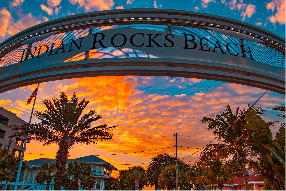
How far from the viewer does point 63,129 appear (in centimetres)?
2006

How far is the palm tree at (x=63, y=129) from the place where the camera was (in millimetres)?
19234

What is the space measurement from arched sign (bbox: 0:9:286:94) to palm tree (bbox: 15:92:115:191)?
1468cm

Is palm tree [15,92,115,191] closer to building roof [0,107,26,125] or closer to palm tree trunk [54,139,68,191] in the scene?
palm tree trunk [54,139,68,191]

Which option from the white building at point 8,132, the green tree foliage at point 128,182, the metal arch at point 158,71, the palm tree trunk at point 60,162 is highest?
the white building at point 8,132

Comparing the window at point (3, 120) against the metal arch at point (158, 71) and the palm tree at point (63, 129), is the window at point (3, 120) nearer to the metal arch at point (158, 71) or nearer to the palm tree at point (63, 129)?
the palm tree at point (63, 129)

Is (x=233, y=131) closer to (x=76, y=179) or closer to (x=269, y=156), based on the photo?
(x=269, y=156)

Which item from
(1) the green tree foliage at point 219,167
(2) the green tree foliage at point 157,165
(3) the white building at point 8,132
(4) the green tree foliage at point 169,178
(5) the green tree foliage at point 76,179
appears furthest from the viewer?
(2) the green tree foliage at point 157,165

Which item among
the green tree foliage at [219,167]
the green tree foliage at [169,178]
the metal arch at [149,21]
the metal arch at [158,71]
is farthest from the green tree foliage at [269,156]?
the green tree foliage at [169,178]

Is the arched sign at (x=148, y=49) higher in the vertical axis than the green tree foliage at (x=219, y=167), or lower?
higher

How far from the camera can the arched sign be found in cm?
491

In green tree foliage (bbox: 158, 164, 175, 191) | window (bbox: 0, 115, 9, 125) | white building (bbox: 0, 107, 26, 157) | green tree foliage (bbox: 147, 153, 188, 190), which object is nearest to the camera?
white building (bbox: 0, 107, 26, 157)

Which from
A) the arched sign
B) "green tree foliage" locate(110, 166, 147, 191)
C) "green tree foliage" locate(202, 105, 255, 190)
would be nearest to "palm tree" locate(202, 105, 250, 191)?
"green tree foliage" locate(202, 105, 255, 190)

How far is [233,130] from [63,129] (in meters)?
17.1

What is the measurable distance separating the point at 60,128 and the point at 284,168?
18.0m
